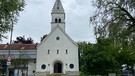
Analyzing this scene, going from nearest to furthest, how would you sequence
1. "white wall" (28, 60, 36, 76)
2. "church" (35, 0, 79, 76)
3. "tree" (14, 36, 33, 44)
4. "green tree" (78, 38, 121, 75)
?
"green tree" (78, 38, 121, 75)
"church" (35, 0, 79, 76)
"white wall" (28, 60, 36, 76)
"tree" (14, 36, 33, 44)

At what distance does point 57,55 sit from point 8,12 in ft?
133

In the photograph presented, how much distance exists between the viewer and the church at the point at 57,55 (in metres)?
55.4

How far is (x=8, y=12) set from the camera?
16.0m

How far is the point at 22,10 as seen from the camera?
702 inches

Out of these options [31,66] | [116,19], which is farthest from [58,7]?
[116,19]

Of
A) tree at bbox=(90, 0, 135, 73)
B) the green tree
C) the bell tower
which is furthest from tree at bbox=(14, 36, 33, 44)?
tree at bbox=(90, 0, 135, 73)

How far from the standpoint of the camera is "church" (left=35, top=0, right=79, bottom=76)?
55.4 m

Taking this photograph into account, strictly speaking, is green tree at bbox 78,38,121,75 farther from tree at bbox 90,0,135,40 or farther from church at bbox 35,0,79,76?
tree at bbox 90,0,135,40

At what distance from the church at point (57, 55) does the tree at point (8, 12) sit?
38.3m

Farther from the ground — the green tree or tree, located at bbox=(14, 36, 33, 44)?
tree, located at bbox=(14, 36, 33, 44)

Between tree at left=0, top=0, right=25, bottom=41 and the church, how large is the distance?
38.3 m

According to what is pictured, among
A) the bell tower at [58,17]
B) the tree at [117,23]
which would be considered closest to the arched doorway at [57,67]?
the bell tower at [58,17]

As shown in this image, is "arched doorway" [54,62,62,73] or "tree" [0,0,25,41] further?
"arched doorway" [54,62,62,73]

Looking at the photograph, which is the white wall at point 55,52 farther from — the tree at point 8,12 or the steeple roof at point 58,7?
the tree at point 8,12
